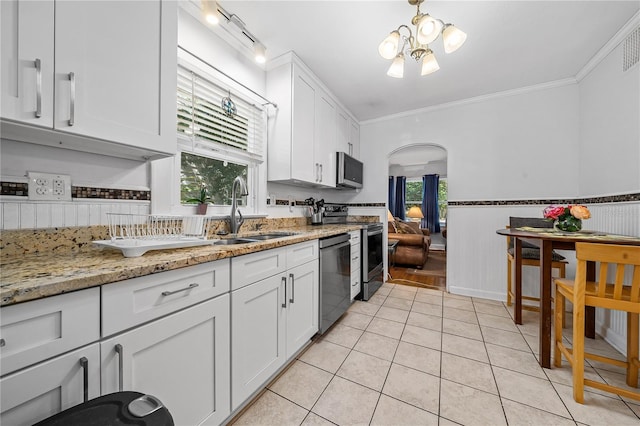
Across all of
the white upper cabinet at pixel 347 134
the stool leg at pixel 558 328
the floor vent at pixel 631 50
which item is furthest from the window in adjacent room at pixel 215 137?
the floor vent at pixel 631 50

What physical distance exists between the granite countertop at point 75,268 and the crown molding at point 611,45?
130 inches

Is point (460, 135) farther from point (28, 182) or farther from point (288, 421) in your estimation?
point (28, 182)

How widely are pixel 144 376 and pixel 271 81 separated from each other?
8.03 ft

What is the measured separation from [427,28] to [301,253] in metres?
1.68

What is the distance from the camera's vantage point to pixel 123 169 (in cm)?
134

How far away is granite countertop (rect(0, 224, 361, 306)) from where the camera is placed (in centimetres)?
59

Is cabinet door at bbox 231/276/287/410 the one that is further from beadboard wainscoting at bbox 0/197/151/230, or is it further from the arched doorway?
the arched doorway

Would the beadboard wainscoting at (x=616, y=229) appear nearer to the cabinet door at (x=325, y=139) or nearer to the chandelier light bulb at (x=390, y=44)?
the chandelier light bulb at (x=390, y=44)

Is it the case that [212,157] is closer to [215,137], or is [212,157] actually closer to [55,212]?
[215,137]

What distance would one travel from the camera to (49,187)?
1.08 meters

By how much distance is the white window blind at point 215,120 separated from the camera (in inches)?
67.4

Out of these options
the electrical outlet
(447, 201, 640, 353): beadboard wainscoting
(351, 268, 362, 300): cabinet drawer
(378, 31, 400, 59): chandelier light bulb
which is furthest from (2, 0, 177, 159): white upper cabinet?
(447, 201, 640, 353): beadboard wainscoting

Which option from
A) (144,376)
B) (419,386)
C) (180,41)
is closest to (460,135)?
(419,386)

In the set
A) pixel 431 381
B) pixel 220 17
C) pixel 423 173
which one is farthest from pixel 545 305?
pixel 423 173
